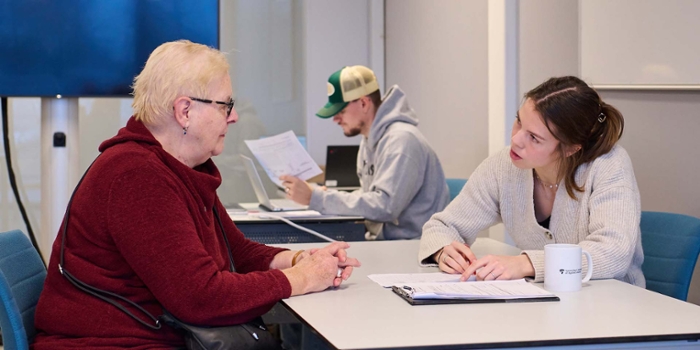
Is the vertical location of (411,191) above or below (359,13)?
below

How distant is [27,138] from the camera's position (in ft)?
16.5

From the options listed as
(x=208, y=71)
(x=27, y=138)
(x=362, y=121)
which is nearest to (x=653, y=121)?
(x=362, y=121)

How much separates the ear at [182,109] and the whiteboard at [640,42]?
168 centimetres

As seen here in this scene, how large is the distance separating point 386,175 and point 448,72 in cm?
139

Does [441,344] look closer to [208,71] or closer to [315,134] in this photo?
[208,71]

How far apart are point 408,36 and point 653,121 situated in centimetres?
271

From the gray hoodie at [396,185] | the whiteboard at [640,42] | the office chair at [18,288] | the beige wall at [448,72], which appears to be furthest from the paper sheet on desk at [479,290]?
the beige wall at [448,72]

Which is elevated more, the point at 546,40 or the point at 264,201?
the point at 546,40

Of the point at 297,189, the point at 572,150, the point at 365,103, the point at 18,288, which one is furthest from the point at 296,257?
the point at 365,103

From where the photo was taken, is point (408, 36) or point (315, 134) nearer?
point (408, 36)

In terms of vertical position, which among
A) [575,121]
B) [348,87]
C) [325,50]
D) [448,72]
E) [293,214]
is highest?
[325,50]

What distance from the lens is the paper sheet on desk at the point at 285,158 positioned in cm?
344

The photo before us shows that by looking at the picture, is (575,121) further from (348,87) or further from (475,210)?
(348,87)

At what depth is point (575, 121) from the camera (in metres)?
2.07
